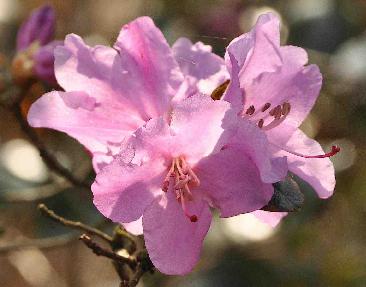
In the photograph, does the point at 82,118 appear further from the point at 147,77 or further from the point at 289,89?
the point at 289,89

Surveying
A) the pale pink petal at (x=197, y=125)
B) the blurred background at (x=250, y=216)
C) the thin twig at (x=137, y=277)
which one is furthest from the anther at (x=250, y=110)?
the blurred background at (x=250, y=216)

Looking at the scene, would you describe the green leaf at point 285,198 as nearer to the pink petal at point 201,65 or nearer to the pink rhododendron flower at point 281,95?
the pink rhododendron flower at point 281,95

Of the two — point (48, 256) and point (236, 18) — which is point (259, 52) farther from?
point (48, 256)

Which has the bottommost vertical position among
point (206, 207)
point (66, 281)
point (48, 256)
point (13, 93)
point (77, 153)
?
point (48, 256)

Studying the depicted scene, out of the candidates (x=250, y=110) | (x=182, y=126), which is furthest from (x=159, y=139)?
(x=250, y=110)

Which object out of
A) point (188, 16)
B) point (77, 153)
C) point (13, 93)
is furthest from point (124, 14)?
point (13, 93)
